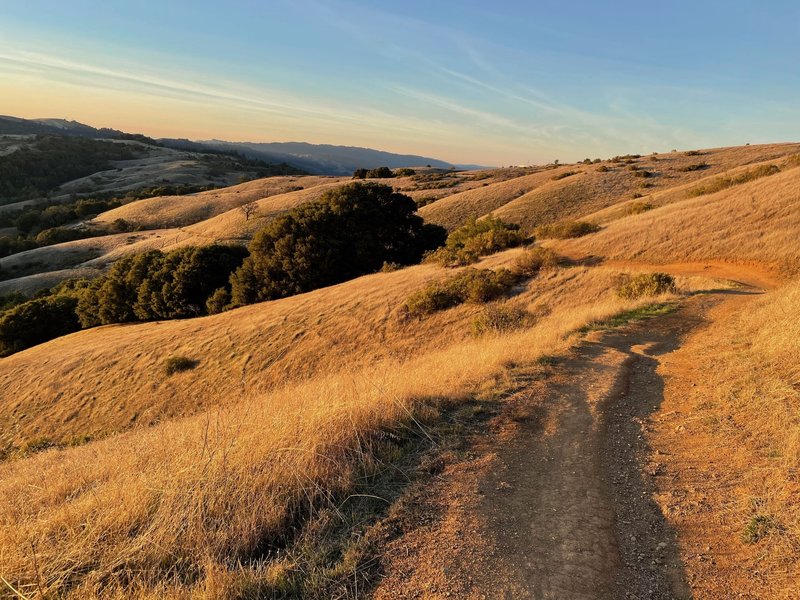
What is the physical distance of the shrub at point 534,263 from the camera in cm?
2078

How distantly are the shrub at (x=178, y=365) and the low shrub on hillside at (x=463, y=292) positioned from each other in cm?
1097

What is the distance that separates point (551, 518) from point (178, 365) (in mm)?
20759

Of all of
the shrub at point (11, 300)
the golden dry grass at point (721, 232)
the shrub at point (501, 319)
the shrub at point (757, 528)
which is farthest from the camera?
the shrub at point (11, 300)

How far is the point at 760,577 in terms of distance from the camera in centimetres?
349

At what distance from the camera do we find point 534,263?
828 inches

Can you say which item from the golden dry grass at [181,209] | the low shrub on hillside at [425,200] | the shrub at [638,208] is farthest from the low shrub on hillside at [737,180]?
the golden dry grass at [181,209]

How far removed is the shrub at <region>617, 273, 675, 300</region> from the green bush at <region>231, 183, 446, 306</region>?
62.4 ft

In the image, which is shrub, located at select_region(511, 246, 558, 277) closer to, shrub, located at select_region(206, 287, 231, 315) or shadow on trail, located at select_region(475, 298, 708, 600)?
shadow on trail, located at select_region(475, 298, 708, 600)

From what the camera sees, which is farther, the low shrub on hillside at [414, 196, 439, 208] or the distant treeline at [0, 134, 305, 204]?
the distant treeline at [0, 134, 305, 204]

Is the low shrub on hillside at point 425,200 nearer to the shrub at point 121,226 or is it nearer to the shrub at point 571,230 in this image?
the shrub at point 571,230

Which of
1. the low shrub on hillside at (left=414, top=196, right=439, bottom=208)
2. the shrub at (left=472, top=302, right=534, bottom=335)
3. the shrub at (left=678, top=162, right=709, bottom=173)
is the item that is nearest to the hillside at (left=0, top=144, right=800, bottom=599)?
the shrub at (left=472, top=302, right=534, bottom=335)

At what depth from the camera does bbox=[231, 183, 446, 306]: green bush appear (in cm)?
2994

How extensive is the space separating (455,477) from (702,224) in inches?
892

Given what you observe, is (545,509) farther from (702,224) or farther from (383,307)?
(702,224)
